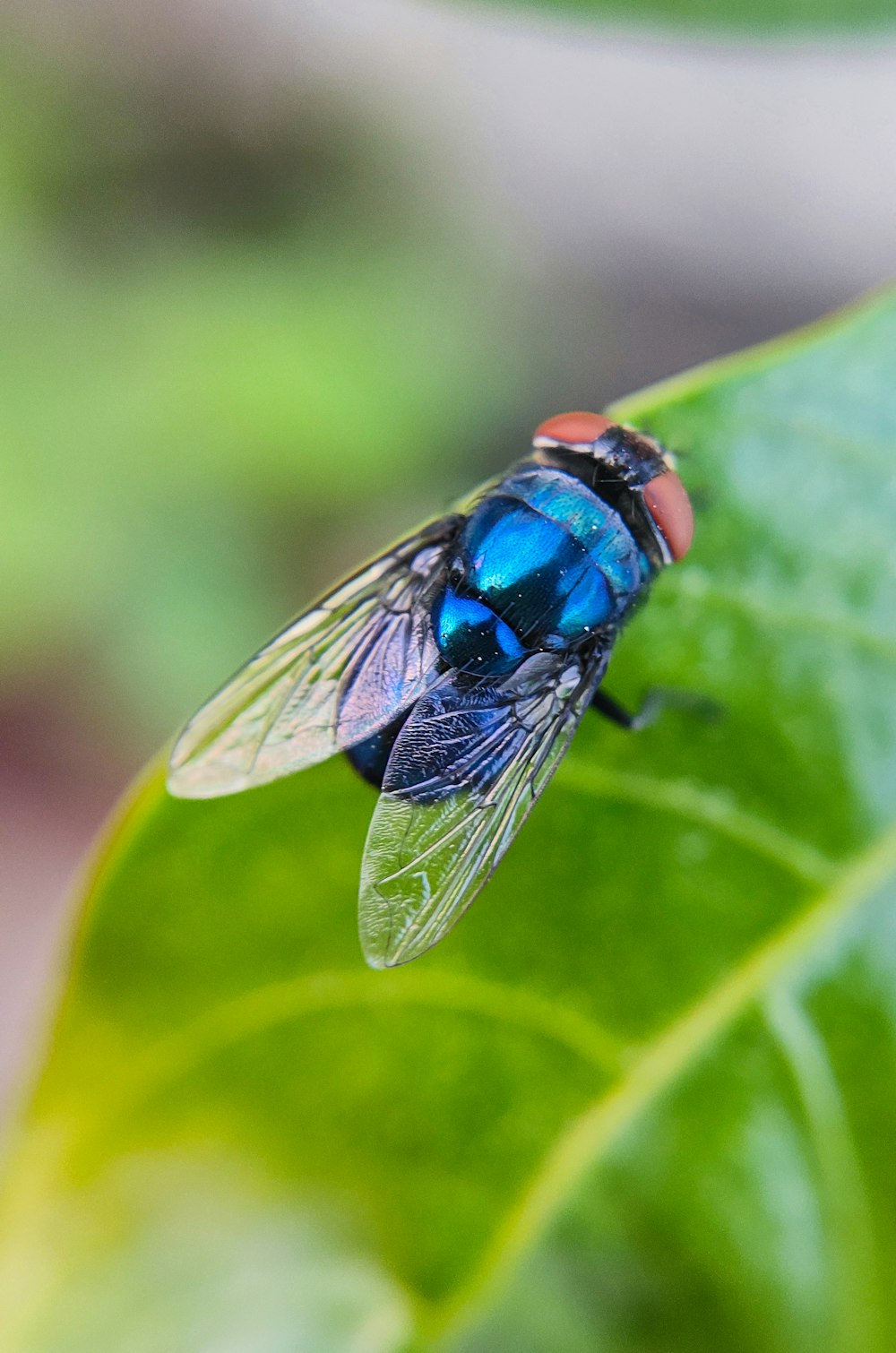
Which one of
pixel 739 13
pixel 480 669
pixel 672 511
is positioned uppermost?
pixel 739 13

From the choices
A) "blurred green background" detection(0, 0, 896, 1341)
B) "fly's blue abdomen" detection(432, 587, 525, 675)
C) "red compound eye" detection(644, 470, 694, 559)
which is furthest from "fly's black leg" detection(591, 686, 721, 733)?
"blurred green background" detection(0, 0, 896, 1341)

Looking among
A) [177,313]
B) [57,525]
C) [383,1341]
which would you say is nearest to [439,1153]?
[383,1341]

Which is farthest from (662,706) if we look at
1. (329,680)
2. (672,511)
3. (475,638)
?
(329,680)

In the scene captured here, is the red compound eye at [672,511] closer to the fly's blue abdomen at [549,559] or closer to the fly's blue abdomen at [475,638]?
the fly's blue abdomen at [549,559]

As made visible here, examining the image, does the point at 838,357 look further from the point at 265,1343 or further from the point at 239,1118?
the point at 265,1343

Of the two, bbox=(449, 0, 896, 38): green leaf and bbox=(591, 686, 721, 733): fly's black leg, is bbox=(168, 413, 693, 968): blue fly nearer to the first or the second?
bbox=(591, 686, 721, 733): fly's black leg

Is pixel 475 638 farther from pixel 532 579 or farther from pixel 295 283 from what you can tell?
pixel 295 283
